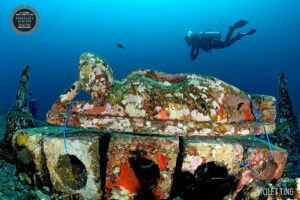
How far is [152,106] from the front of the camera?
2.54 m

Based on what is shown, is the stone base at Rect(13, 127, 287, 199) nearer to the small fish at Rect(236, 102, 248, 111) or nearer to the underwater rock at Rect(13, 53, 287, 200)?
the underwater rock at Rect(13, 53, 287, 200)

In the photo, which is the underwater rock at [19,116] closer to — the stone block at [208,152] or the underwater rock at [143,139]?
the underwater rock at [143,139]

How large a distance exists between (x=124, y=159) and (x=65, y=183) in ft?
3.75

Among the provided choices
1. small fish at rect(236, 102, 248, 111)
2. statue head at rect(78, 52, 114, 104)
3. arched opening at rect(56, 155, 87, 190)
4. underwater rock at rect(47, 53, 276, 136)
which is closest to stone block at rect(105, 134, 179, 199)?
underwater rock at rect(47, 53, 276, 136)

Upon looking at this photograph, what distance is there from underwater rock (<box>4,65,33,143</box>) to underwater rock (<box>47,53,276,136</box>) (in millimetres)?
2358

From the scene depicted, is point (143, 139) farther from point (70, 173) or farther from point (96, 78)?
point (70, 173)

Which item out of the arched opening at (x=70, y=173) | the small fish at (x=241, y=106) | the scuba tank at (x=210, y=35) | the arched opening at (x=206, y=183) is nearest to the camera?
the arched opening at (x=206, y=183)

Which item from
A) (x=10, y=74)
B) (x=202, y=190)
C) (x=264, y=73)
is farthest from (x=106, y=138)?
(x=10, y=74)

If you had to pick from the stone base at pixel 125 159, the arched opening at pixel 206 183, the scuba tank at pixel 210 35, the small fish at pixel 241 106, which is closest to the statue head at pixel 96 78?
the stone base at pixel 125 159

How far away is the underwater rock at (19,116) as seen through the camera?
4.20 meters

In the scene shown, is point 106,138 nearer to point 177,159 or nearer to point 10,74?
point 177,159

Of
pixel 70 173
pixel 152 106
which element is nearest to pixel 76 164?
pixel 70 173

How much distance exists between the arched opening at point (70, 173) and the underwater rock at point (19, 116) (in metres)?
2.25

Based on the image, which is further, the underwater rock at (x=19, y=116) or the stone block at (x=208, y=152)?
the underwater rock at (x=19, y=116)
